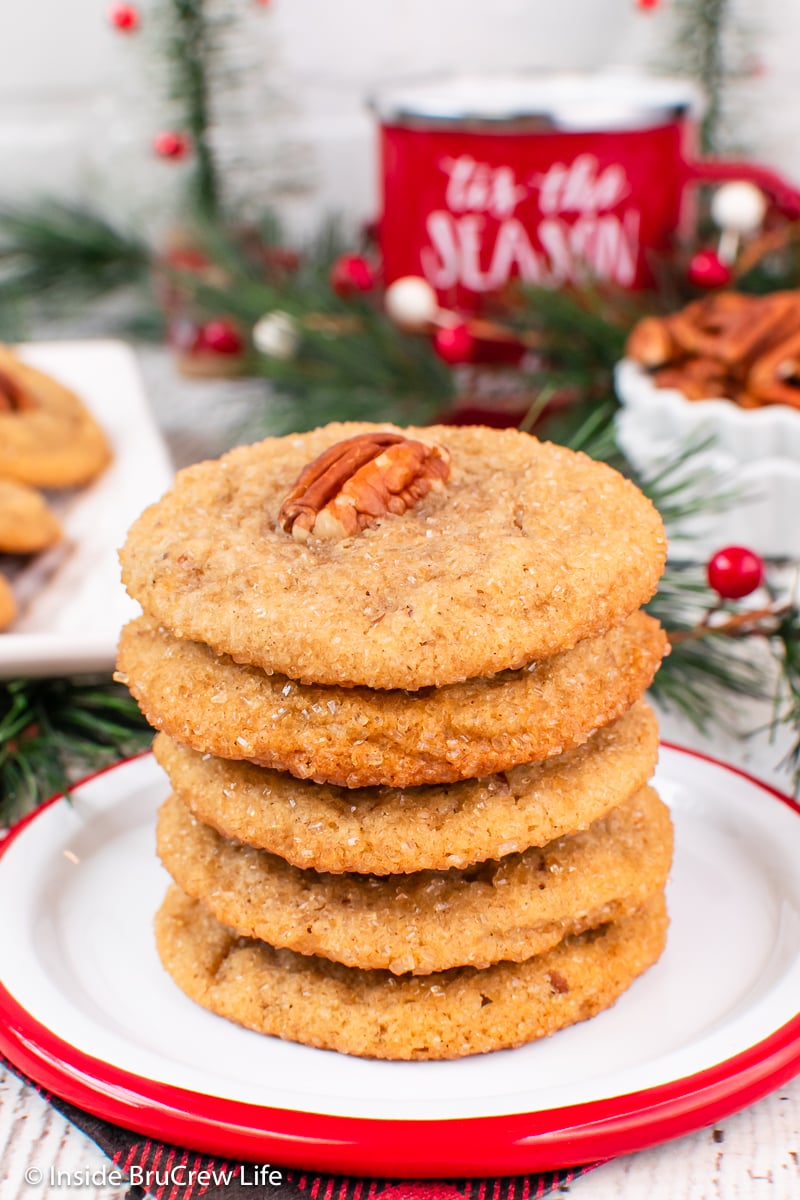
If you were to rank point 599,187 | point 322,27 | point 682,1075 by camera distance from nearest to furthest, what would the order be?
point 682,1075
point 599,187
point 322,27

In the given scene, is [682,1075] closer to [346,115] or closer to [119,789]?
[119,789]

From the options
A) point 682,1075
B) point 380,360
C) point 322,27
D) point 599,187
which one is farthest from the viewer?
point 322,27

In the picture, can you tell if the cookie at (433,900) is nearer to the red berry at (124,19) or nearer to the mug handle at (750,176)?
the mug handle at (750,176)

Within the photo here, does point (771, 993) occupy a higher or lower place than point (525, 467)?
lower

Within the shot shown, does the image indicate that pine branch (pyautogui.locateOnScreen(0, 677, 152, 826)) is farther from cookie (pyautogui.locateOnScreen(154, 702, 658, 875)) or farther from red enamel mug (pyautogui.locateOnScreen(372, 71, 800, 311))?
red enamel mug (pyautogui.locateOnScreen(372, 71, 800, 311))

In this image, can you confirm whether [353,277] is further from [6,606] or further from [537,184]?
[6,606]

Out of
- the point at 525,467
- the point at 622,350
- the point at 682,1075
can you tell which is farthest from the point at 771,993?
the point at 622,350
